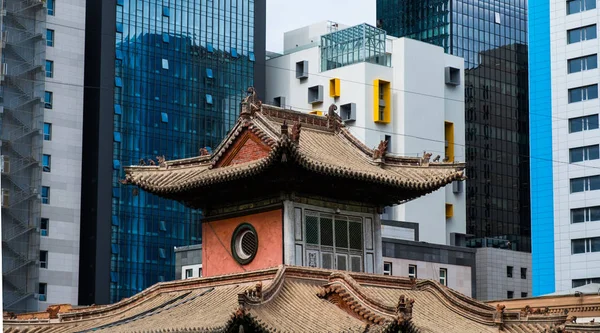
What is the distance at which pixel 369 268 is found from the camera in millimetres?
39219

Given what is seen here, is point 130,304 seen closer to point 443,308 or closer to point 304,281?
point 304,281

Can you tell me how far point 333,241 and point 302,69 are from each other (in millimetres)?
87719

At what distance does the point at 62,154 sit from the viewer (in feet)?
345

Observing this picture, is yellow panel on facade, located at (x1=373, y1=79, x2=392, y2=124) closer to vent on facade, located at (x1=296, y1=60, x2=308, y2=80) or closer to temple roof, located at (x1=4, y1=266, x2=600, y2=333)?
vent on facade, located at (x1=296, y1=60, x2=308, y2=80)

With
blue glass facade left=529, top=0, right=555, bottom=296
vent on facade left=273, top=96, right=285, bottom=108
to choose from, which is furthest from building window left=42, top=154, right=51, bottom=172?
blue glass facade left=529, top=0, right=555, bottom=296

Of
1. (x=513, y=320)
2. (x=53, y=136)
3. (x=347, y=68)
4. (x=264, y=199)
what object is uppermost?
(x=347, y=68)

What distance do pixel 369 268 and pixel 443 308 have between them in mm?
2659

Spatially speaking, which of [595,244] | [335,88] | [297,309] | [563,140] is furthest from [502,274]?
[297,309]

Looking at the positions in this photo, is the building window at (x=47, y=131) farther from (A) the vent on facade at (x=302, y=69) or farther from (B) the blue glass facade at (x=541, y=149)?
(B) the blue glass facade at (x=541, y=149)

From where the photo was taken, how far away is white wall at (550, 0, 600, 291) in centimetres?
10119

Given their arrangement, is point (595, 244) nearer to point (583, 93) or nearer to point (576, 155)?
point (576, 155)

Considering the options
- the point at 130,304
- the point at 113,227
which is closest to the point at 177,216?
the point at 113,227

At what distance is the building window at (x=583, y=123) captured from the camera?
104m

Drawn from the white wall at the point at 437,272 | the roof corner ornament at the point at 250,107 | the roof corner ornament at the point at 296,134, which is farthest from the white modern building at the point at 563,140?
the roof corner ornament at the point at 296,134
